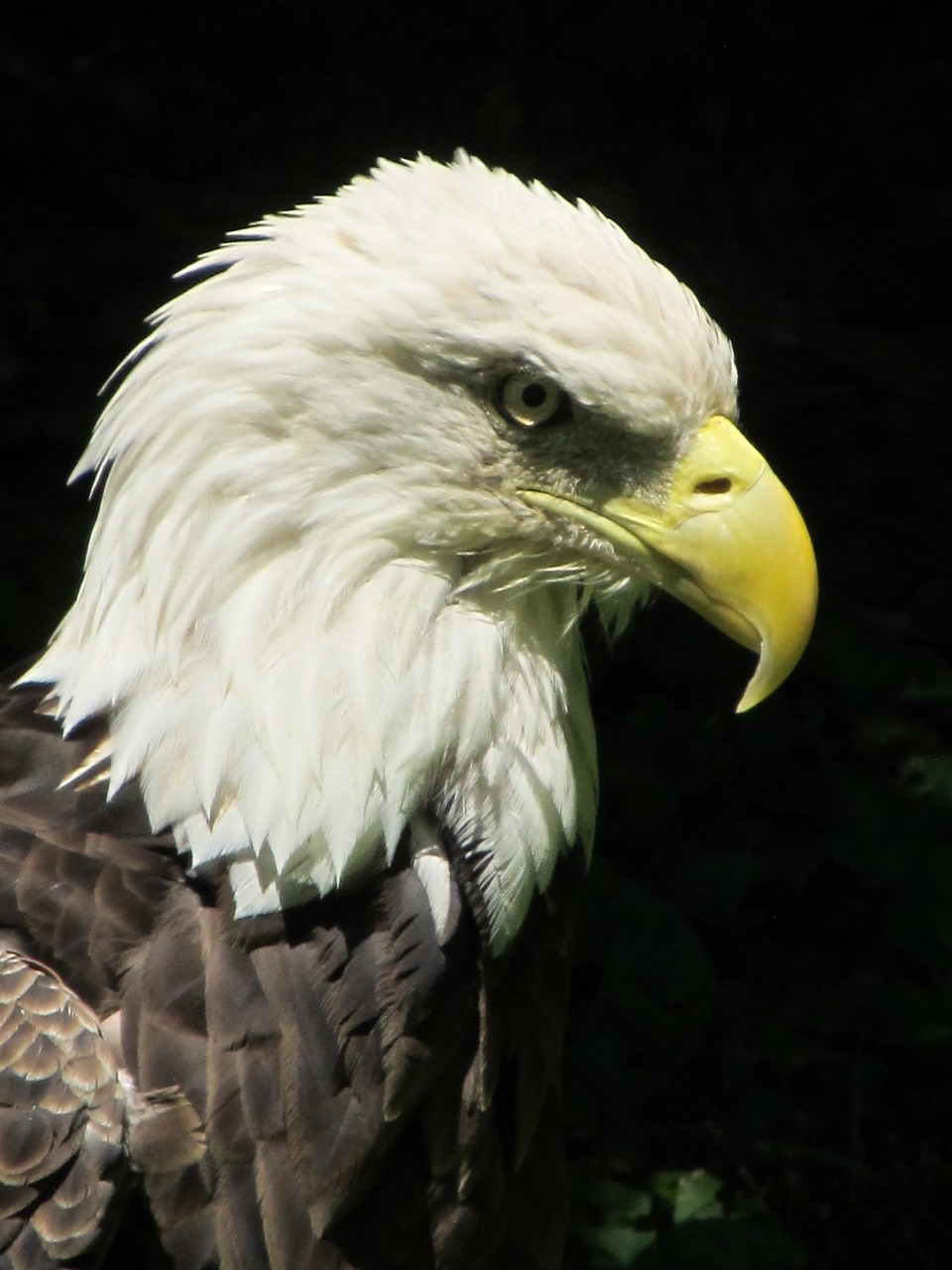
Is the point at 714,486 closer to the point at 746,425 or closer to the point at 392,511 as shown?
the point at 392,511

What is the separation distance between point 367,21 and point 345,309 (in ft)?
16.1

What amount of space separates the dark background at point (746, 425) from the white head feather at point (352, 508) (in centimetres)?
161

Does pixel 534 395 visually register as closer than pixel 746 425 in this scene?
Yes

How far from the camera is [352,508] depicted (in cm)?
243

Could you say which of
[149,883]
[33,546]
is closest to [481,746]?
[149,883]

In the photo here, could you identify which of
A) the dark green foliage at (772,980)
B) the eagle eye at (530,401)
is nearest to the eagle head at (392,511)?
the eagle eye at (530,401)

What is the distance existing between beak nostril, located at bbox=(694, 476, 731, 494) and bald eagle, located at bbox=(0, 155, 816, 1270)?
0.05 ft

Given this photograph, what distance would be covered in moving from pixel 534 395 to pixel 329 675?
1.48 feet

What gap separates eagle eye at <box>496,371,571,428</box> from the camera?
2.42 metres

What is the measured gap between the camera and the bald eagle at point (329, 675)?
2.37 meters

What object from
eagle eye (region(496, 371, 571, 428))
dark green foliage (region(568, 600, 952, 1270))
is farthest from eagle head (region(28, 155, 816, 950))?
dark green foliage (region(568, 600, 952, 1270))

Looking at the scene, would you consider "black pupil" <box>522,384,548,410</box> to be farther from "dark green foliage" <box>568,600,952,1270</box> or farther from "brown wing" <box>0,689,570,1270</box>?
"dark green foliage" <box>568,600,952,1270</box>

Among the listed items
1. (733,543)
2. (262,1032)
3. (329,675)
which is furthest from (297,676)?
(733,543)

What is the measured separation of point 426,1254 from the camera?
2.62 meters
